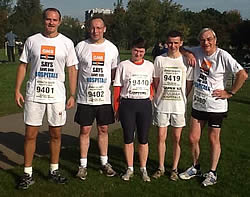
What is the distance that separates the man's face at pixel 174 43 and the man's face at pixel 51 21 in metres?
1.47

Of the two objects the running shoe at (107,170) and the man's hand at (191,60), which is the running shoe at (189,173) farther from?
the man's hand at (191,60)

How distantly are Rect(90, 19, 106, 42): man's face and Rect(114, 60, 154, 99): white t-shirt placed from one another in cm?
47

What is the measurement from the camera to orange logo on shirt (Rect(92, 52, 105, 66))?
4.88 m

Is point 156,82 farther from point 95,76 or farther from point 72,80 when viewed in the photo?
point 72,80

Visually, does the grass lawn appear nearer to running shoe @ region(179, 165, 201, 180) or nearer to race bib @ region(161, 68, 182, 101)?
running shoe @ region(179, 165, 201, 180)

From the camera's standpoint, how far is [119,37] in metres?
51.5

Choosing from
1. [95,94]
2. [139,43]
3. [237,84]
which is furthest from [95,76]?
[237,84]

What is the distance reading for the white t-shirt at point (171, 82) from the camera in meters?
4.93

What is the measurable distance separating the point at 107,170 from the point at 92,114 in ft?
2.95

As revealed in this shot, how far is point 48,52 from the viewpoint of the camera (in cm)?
455

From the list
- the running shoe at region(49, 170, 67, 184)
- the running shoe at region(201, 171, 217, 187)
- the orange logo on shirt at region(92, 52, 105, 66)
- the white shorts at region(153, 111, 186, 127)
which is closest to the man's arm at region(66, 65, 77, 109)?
the orange logo on shirt at region(92, 52, 105, 66)

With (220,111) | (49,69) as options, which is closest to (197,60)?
(220,111)

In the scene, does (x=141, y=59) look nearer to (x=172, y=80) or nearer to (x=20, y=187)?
(x=172, y=80)

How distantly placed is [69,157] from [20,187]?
56.9 inches
